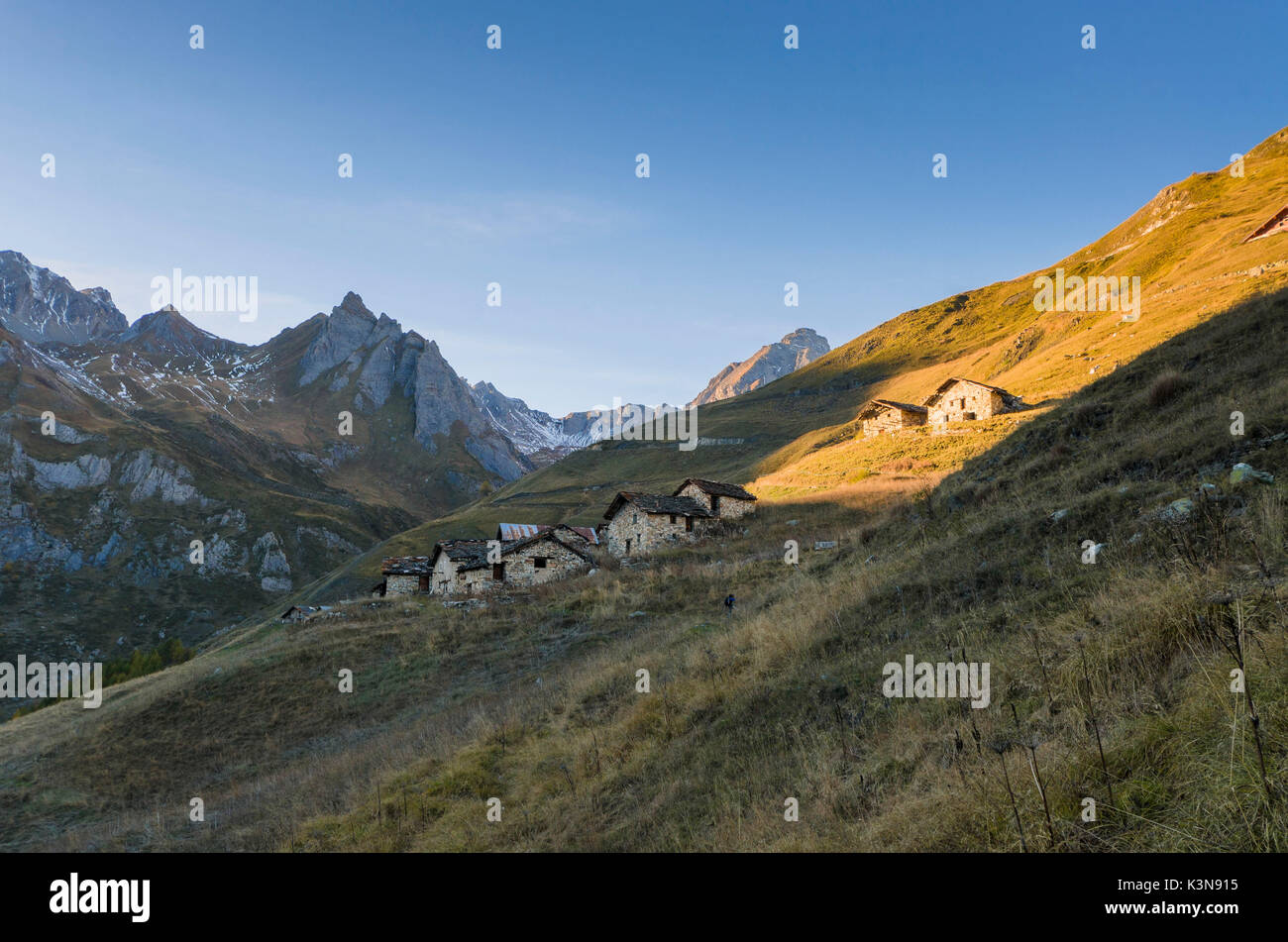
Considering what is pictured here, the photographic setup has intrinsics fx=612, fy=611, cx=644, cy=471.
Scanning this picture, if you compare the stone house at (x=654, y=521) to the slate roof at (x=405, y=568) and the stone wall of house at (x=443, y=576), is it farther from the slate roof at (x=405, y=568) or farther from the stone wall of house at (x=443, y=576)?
the slate roof at (x=405, y=568)

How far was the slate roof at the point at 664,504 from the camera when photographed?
40781 millimetres

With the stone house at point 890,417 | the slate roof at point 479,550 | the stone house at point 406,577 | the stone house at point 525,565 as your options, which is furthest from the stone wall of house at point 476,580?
the stone house at point 890,417

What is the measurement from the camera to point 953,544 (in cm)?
1227

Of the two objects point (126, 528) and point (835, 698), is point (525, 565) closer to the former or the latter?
point (835, 698)

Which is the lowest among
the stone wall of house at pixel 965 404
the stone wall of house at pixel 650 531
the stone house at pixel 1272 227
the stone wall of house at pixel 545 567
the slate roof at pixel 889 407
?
the stone wall of house at pixel 545 567

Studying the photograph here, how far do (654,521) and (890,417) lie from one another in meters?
32.6

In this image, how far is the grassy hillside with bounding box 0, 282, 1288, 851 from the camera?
4164 millimetres

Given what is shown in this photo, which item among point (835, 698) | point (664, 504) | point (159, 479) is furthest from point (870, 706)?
point (159, 479)

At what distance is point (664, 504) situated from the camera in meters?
41.3

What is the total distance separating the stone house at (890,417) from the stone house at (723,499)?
23526mm

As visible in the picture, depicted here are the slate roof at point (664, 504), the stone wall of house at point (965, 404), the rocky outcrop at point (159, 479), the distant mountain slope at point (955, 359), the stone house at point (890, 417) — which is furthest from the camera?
the rocky outcrop at point (159, 479)

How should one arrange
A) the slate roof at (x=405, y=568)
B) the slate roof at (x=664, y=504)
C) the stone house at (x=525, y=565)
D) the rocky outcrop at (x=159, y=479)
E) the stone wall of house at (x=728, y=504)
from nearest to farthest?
1. the stone house at (x=525, y=565)
2. the slate roof at (x=664, y=504)
3. the stone wall of house at (x=728, y=504)
4. the slate roof at (x=405, y=568)
5. the rocky outcrop at (x=159, y=479)
